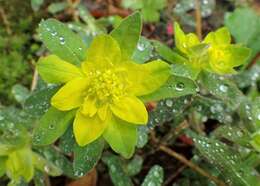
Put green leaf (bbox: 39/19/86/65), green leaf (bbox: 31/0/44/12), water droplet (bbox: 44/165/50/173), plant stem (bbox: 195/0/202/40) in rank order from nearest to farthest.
→ green leaf (bbox: 39/19/86/65)
water droplet (bbox: 44/165/50/173)
green leaf (bbox: 31/0/44/12)
plant stem (bbox: 195/0/202/40)

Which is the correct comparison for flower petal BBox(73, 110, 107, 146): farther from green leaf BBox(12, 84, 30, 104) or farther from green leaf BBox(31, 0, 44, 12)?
green leaf BBox(31, 0, 44, 12)

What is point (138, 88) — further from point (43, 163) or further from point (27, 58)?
point (27, 58)

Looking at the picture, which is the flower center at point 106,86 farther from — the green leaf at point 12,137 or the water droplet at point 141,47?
the green leaf at point 12,137

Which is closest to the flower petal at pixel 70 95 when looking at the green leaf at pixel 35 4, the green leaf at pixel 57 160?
the green leaf at pixel 57 160

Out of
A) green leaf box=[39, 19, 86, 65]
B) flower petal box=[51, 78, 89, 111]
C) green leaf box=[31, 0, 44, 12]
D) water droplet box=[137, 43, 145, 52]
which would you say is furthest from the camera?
green leaf box=[31, 0, 44, 12]

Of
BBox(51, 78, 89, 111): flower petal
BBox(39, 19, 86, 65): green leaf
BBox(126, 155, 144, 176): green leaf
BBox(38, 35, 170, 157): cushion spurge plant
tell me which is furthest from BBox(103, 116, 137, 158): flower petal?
BBox(126, 155, 144, 176): green leaf

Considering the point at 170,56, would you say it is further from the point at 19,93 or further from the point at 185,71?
the point at 19,93

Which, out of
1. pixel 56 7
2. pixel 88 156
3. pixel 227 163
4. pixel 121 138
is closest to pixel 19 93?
pixel 56 7
